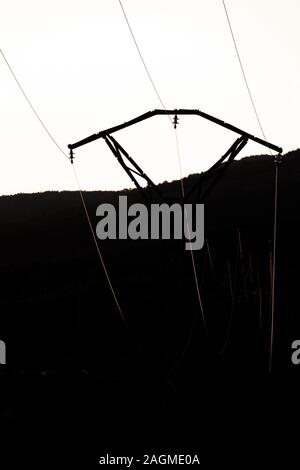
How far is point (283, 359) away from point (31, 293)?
1003 inches

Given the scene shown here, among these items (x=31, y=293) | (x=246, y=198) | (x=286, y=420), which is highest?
(x=246, y=198)

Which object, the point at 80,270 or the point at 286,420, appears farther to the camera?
the point at 80,270

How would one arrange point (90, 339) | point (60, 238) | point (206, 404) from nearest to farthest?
point (206, 404), point (90, 339), point (60, 238)

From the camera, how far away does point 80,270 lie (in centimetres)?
4684

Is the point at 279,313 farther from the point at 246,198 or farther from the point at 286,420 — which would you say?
the point at 246,198

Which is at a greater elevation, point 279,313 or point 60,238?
point 60,238

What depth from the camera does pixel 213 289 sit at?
31.4 metres

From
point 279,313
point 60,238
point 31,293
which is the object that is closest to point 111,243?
point 60,238

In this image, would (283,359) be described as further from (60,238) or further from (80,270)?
(60,238)
